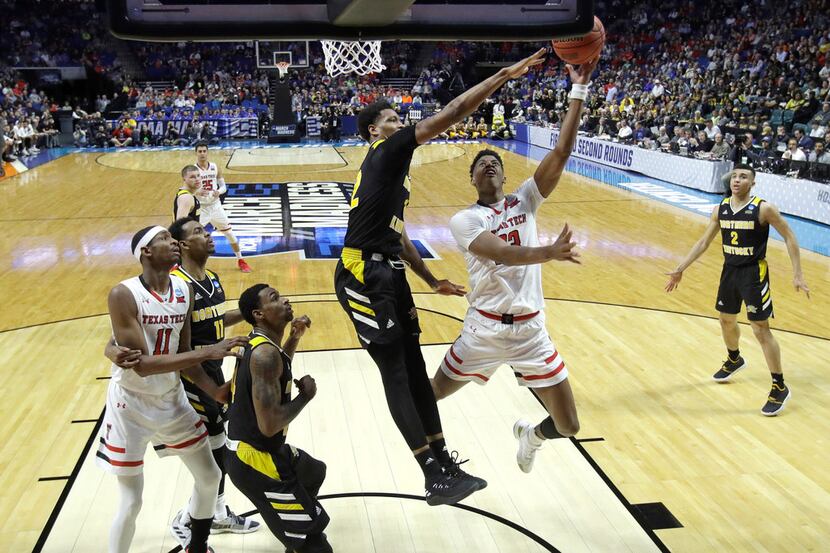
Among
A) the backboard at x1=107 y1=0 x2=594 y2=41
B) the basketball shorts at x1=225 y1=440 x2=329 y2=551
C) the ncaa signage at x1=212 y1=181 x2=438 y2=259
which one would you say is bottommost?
the ncaa signage at x1=212 y1=181 x2=438 y2=259

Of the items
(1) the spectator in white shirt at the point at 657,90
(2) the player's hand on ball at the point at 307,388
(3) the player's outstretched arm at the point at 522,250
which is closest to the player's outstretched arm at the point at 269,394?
(2) the player's hand on ball at the point at 307,388

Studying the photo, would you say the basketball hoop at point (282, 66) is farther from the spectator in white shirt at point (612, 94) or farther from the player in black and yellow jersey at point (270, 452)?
the player in black and yellow jersey at point (270, 452)

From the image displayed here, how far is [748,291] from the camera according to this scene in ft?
21.2

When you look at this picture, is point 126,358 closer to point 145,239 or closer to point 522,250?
point 145,239

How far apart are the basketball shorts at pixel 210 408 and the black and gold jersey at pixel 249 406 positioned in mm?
573

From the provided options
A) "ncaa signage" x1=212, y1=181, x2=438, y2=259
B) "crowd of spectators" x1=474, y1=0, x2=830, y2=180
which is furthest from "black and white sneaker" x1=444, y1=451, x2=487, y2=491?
"crowd of spectators" x1=474, y1=0, x2=830, y2=180

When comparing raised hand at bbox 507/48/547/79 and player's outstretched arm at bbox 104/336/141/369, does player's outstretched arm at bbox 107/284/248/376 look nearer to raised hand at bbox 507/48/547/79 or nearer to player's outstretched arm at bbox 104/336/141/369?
player's outstretched arm at bbox 104/336/141/369

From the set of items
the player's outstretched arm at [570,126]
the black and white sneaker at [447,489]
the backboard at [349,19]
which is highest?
the backboard at [349,19]

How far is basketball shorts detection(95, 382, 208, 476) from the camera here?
12.5 feet

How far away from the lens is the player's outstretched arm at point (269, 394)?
359 centimetres

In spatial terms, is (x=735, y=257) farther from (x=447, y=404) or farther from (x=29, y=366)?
(x=29, y=366)

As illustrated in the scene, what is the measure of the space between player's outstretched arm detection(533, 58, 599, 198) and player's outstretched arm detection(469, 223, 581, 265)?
45 cm

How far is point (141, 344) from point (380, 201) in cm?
136

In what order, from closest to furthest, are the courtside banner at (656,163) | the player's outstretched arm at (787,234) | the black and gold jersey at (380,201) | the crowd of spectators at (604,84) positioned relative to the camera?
the black and gold jersey at (380,201), the player's outstretched arm at (787,234), the courtside banner at (656,163), the crowd of spectators at (604,84)
